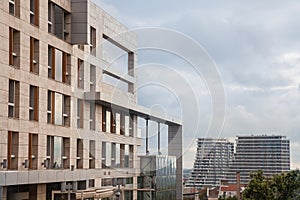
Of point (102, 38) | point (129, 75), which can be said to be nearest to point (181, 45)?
point (102, 38)

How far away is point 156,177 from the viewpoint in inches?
911

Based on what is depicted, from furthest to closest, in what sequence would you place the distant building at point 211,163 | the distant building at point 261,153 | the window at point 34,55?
the distant building at point 261,153 < the distant building at point 211,163 < the window at point 34,55

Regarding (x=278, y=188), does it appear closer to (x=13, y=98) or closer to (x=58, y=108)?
(x=58, y=108)

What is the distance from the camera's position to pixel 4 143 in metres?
11.9

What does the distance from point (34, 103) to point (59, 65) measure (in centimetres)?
203

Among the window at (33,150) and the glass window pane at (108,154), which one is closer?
the window at (33,150)

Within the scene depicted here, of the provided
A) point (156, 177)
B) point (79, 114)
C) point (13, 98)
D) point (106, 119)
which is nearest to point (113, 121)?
point (106, 119)

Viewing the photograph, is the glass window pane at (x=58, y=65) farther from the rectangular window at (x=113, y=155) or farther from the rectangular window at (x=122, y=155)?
the rectangular window at (x=122, y=155)

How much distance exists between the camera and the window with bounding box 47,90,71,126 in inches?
577

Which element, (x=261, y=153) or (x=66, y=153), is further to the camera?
(x=261, y=153)

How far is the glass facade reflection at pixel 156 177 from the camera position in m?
22.3

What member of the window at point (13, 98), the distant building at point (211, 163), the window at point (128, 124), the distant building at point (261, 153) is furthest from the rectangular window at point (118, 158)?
the distant building at point (261, 153)

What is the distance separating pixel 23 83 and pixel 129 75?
32.6ft

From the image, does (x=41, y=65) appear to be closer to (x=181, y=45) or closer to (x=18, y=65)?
(x=18, y=65)
